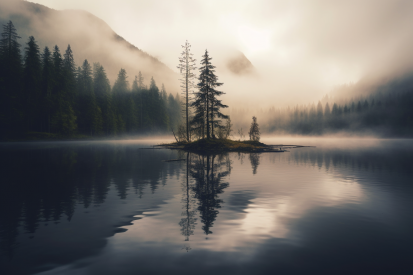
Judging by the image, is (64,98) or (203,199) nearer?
(203,199)

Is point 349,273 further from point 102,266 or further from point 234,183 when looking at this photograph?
point 234,183

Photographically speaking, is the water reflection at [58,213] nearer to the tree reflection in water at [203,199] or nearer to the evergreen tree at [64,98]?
the tree reflection in water at [203,199]

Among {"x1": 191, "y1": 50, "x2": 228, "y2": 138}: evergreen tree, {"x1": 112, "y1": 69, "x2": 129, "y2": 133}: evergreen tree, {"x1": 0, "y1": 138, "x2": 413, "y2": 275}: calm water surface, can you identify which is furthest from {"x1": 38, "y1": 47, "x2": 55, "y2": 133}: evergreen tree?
{"x1": 0, "y1": 138, "x2": 413, "y2": 275}: calm water surface

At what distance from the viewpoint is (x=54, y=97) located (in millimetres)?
70938

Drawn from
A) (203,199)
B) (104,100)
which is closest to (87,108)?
(104,100)

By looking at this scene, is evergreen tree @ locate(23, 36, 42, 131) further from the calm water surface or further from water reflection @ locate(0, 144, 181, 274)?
the calm water surface

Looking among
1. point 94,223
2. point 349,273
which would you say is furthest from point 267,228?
point 94,223

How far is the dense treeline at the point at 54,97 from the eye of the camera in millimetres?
63062

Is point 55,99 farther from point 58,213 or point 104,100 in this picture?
point 58,213

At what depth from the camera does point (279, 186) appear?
14.1 meters

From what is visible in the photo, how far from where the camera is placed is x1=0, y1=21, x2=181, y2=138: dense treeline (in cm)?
6306

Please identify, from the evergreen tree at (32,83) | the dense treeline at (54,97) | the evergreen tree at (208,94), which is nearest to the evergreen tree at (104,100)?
the dense treeline at (54,97)

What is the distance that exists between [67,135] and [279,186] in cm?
7586

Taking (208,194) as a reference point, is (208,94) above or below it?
above
